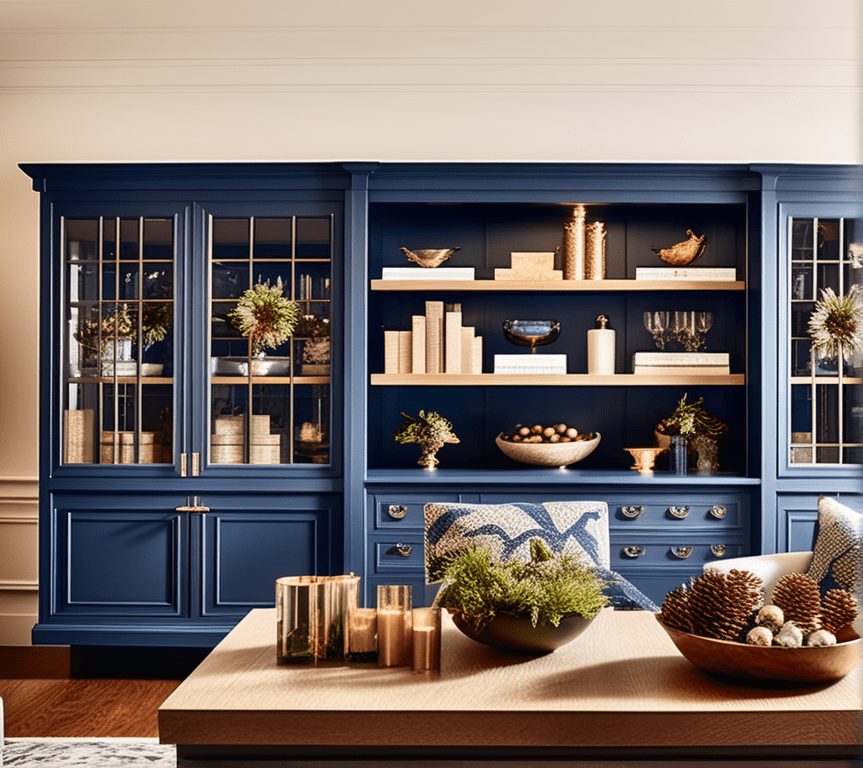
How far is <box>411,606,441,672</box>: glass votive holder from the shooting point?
1.33 metres

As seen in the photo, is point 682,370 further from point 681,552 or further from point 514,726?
point 514,726

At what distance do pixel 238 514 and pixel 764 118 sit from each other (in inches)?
119

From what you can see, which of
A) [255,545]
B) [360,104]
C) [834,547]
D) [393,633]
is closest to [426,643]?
[393,633]

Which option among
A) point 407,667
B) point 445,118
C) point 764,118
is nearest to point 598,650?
point 407,667

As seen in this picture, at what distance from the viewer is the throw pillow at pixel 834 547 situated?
Result: 2.12 metres

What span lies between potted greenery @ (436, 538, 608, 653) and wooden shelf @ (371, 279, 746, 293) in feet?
6.64

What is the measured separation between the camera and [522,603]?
1331mm

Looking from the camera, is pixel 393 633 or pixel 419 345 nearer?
pixel 393 633

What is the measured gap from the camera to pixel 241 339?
10.6 feet

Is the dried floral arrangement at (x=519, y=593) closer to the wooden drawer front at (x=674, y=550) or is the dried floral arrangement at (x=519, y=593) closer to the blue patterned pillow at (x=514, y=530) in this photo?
the blue patterned pillow at (x=514, y=530)

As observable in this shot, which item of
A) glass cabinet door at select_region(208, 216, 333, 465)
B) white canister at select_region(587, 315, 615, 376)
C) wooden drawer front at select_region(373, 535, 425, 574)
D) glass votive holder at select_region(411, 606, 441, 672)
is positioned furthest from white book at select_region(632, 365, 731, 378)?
glass votive holder at select_region(411, 606, 441, 672)

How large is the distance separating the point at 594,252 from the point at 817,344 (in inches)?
38.5

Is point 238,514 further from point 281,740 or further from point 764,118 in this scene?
point 764,118

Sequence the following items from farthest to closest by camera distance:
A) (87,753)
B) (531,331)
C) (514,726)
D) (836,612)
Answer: (531,331), (87,753), (836,612), (514,726)
